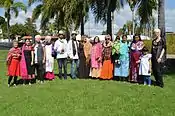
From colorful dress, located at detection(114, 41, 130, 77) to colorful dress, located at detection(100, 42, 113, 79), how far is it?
1.01 ft

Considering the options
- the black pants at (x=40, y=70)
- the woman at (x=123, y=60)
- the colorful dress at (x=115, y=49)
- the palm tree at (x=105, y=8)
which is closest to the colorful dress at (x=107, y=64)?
the colorful dress at (x=115, y=49)

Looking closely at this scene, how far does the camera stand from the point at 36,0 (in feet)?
135

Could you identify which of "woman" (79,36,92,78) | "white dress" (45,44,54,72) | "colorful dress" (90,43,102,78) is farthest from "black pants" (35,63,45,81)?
"colorful dress" (90,43,102,78)

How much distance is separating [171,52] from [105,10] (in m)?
20.9

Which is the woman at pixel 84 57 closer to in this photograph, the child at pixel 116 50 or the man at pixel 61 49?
the man at pixel 61 49

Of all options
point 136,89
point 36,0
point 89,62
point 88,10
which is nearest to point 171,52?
point 36,0

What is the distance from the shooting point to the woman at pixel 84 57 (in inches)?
650

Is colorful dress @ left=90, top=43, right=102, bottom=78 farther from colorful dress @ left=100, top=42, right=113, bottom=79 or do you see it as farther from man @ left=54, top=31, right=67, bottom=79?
man @ left=54, top=31, right=67, bottom=79

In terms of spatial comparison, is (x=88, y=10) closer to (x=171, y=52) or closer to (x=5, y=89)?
(x=5, y=89)

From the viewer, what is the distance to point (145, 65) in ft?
47.0

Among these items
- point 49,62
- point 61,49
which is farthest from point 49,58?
point 61,49

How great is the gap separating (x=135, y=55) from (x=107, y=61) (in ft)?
4.30

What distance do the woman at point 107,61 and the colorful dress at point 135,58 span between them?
3.01ft

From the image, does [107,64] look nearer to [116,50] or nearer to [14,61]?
[116,50]
